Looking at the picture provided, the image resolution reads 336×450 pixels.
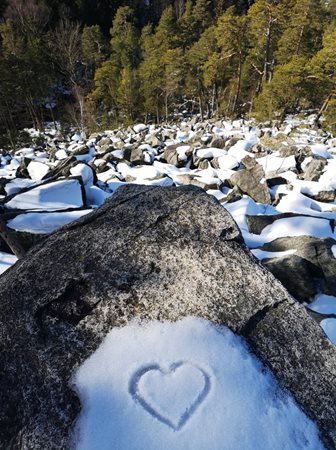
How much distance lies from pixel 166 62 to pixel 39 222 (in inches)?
897

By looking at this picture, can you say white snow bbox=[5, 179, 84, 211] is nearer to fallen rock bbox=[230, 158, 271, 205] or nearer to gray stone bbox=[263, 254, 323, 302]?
gray stone bbox=[263, 254, 323, 302]

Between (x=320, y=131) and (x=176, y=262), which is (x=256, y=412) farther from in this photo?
(x=320, y=131)

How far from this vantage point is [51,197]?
4.70m

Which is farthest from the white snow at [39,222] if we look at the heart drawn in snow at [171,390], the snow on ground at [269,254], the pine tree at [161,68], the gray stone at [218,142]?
the pine tree at [161,68]

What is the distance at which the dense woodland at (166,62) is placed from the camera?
17.0m

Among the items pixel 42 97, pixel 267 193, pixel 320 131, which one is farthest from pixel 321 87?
pixel 42 97

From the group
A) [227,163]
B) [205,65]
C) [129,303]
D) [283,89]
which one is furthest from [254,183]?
[205,65]

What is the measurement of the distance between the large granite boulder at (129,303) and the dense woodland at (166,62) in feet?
46.3

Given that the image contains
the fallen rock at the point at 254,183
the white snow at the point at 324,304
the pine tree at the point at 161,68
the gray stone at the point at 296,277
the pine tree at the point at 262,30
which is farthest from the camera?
the pine tree at the point at 161,68

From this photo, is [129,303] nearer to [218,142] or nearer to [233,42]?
[218,142]

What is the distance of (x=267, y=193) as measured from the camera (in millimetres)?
6625

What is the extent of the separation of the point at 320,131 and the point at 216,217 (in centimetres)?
1542

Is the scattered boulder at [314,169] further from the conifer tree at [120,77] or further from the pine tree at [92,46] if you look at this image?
the pine tree at [92,46]

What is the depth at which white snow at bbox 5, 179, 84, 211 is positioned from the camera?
4.43 m
